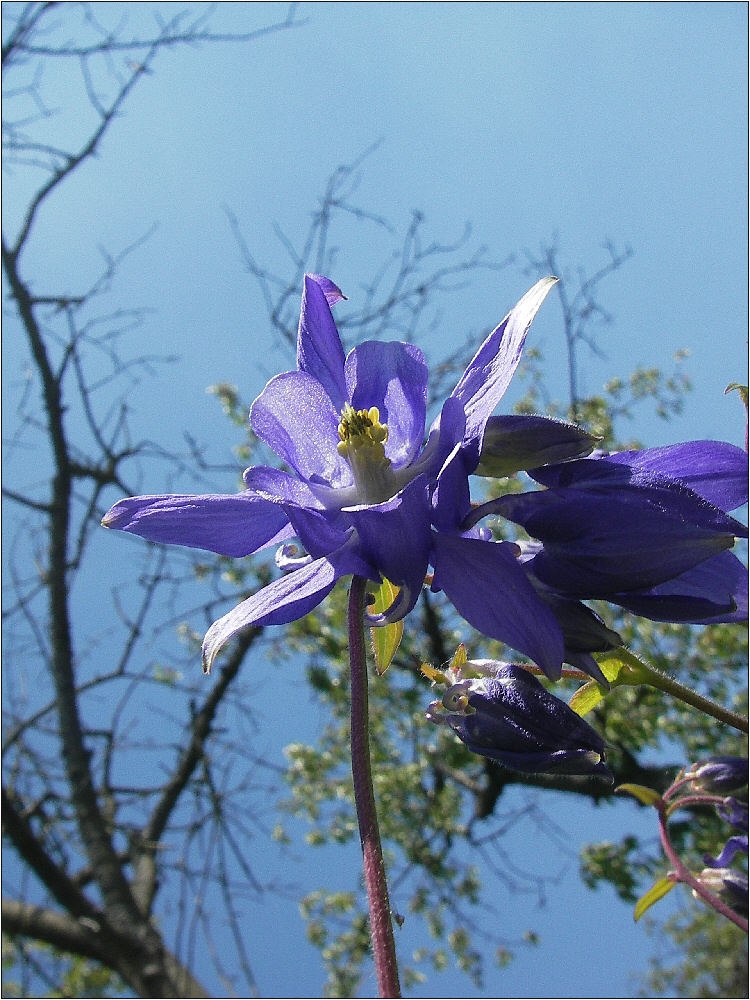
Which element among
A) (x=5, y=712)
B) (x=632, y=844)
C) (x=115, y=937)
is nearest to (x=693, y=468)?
(x=115, y=937)

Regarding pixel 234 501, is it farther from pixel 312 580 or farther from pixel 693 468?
pixel 693 468

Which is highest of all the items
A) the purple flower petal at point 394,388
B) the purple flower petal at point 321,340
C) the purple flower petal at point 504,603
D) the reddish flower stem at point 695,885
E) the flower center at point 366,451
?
the purple flower petal at point 321,340

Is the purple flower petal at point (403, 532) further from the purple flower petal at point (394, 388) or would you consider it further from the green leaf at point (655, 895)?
the green leaf at point (655, 895)

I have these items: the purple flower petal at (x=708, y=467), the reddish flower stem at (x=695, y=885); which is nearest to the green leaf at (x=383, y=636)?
the purple flower petal at (x=708, y=467)

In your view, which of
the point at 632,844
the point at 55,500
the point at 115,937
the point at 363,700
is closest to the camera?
the point at 363,700

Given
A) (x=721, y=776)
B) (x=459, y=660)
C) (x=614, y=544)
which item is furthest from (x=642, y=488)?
(x=721, y=776)

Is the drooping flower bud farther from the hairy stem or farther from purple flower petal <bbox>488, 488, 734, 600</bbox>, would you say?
purple flower petal <bbox>488, 488, 734, 600</bbox>
